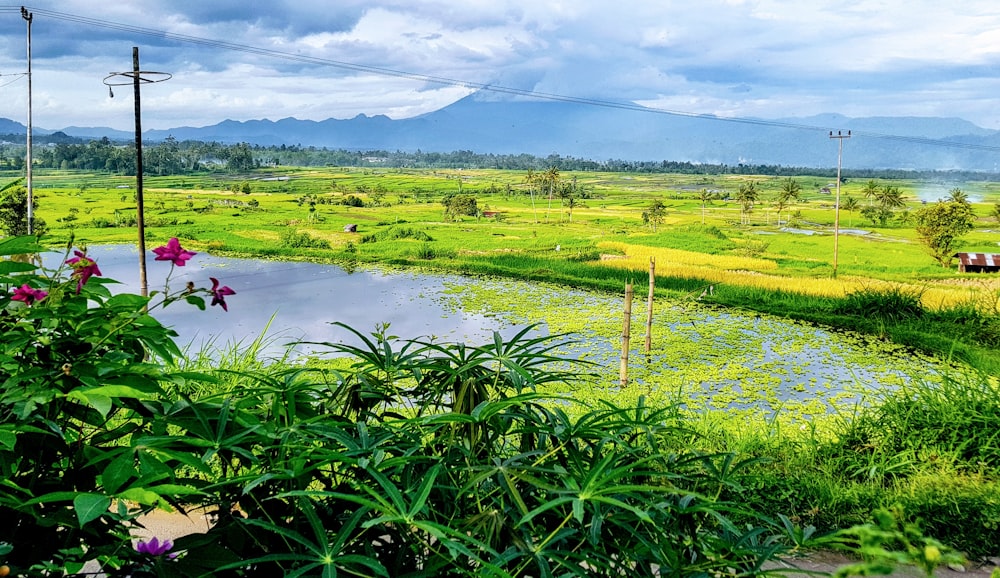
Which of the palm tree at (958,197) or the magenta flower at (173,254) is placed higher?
the palm tree at (958,197)

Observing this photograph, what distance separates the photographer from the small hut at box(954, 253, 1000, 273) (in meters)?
11.6

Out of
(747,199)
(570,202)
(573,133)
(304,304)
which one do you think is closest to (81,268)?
(304,304)

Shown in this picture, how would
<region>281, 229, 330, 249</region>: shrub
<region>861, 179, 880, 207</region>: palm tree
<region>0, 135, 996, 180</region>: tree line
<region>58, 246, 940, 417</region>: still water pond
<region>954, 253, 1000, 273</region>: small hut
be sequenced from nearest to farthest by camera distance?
<region>58, 246, 940, 417</region>: still water pond, <region>954, 253, 1000, 273</region>: small hut, <region>281, 229, 330, 249</region>: shrub, <region>861, 179, 880, 207</region>: palm tree, <region>0, 135, 996, 180</region>: tree line

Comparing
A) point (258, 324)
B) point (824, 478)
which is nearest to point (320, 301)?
point (258, 324)

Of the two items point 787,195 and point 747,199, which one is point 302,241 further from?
point 787,195

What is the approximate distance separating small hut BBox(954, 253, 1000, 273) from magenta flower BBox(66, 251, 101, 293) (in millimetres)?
13645

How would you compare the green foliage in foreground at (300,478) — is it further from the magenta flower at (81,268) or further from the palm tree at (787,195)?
the palm tree at (787,195)

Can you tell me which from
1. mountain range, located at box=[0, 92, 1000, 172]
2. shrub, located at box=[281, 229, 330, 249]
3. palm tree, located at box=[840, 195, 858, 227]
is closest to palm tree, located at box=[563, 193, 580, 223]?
palm tree, located at box=[840, 195, 858, 227]

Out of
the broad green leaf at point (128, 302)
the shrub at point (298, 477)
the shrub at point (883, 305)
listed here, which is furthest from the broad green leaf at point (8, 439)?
the shrub at point (883, 305)

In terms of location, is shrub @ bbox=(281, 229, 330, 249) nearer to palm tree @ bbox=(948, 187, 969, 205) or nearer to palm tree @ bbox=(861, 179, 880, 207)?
palm tree @ bbox=(948, 187, 969, 205)

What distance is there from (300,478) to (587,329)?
6389mm

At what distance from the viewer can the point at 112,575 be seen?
0.59 metres

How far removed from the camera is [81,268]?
0.72 meters

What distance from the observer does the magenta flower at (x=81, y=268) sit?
27.7 inches
